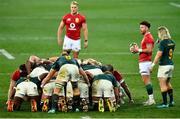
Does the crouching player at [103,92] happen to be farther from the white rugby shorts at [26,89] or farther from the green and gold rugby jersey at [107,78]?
the white rugby shorts at [26,89]

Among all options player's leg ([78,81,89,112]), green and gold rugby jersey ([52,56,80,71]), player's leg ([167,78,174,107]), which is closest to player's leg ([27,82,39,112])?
green and gold rugby jersey ([52,56,80,71])

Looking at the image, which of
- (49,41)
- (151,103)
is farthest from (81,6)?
(151,103)

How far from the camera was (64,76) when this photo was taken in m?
28.0

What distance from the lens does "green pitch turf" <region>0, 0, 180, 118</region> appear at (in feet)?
95.8

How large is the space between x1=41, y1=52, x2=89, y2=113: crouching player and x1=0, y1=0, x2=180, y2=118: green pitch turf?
1.52ft

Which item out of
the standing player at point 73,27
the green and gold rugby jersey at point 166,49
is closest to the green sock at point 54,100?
the green and gold rugby jersey at point 166,49

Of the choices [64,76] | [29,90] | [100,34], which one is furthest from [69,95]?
[100,34]

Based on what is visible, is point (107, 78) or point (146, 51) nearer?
point (107, 78)

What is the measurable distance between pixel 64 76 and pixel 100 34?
2108 cm

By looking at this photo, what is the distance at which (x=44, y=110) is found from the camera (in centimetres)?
2803

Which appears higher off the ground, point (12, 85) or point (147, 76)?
point (147, 76)

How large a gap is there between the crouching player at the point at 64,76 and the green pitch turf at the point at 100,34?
46 cm

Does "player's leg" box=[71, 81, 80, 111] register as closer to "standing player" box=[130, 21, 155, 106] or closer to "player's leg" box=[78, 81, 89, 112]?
"player's leg" box=[78, 81, 89, 112]

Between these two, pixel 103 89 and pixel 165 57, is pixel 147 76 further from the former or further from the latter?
pixel 103 89
